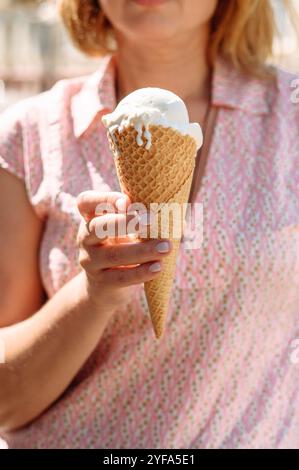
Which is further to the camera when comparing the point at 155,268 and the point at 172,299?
the point at 172,299

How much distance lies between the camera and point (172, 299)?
145 centimetres

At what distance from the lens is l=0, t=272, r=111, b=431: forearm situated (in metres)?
1.36

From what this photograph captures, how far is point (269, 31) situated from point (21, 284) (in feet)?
2.84

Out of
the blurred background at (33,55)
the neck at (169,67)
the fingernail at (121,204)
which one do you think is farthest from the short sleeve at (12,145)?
A: the blurred background at (33,55)

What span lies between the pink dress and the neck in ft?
0.46

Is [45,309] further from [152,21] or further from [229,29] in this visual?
[229,29]

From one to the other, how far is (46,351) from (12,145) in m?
0.46

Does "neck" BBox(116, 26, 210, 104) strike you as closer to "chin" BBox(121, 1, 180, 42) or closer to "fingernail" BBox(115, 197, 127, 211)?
"chin" BBox(121, 1, 180, 42)

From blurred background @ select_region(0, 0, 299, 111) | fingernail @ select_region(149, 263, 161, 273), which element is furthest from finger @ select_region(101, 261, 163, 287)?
blurred background @ select_region(0, 0, 299, 111)

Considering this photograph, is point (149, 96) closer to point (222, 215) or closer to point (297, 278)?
point (222, 215)

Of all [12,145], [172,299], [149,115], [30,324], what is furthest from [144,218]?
[12,145]

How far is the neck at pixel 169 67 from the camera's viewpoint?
5.42ft

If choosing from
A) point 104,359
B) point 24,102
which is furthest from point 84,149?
point 104,359
